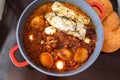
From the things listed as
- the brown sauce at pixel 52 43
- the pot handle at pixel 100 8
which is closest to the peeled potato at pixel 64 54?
the brown sauce at pixel 52 43

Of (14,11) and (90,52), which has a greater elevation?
(14,11)

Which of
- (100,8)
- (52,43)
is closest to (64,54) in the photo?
(52,43)

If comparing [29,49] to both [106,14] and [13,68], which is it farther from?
[106,14]

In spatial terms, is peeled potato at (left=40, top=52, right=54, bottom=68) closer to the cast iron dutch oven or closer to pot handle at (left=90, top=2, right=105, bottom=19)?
the cast iron dutch oven

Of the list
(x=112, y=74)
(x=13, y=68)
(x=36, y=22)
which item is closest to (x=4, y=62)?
(x=13, y=68)

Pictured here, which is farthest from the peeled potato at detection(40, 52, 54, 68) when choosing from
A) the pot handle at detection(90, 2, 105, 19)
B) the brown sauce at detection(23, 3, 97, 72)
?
the pot handle at detection(90, 2, 105, 19)

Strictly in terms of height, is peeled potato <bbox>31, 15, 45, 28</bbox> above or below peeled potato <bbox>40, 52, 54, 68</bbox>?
above

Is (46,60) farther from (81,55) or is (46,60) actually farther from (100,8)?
(100,8)
